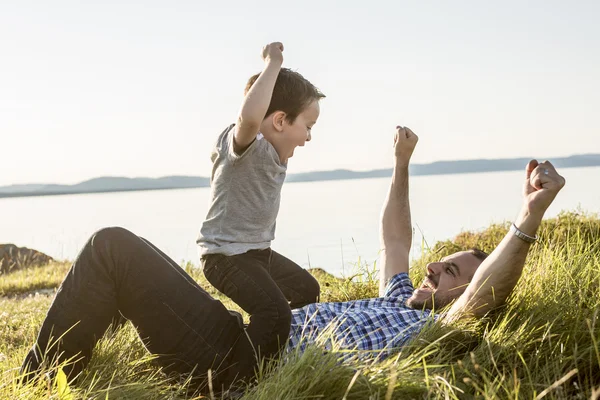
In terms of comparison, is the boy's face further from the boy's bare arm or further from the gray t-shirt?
the boy's bare arm

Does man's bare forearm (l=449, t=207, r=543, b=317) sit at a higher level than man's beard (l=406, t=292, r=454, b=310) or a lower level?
higher

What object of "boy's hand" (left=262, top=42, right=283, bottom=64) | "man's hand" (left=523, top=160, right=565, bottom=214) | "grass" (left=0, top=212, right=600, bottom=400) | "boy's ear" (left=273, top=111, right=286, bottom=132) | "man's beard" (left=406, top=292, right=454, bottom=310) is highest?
"boy's hand" (left=262, top=42, right=283, bottom=64)

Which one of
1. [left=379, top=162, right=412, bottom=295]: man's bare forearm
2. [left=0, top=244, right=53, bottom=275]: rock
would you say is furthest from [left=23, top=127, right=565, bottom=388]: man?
[left=0, top=244, right=53, bottom=275]: rock

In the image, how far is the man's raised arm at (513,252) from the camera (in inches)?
126

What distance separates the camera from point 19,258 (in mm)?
13852

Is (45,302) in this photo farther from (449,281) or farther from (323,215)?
(323,215)

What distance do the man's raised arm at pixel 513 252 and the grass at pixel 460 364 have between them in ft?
0.37

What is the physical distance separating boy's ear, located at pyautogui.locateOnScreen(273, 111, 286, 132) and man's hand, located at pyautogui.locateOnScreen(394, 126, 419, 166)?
0.91m

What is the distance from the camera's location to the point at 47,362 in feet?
10.3

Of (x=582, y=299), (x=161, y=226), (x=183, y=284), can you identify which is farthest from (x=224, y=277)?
(x=161, y=226)

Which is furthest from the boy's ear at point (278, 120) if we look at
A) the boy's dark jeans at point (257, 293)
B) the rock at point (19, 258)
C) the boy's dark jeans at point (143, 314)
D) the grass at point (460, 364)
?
the rock at point (19, 258)

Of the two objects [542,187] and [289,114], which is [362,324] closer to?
[542,187]

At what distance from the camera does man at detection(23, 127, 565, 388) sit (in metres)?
3.22

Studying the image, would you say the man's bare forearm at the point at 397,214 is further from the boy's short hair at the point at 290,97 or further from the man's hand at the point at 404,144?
the boy's short hair at the point at 290,97
